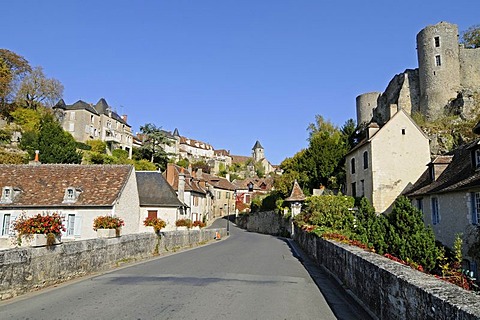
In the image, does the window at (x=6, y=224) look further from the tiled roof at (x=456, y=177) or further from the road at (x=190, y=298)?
the tiled roof at (x=456, y=177)

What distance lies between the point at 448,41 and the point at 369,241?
4596cm

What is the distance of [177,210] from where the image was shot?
34500 millimetres

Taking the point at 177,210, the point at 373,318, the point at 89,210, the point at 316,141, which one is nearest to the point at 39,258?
the point at 373,318

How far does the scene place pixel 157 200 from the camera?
111 ft

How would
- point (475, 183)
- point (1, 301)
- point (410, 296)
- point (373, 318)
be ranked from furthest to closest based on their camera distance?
1. point (475, 183)
2. point (1, 301)
3. point (373, 318)
4. point (410, 296)

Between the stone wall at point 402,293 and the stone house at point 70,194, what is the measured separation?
20291mm

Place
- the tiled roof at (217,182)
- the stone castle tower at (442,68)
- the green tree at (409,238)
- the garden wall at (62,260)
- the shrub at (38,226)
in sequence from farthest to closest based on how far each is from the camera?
the tiled roof at (217,182)
the stone castle tower at (442,68)
the green tree at (409,238)
the shrub at (38,226)
the garden wall at (62,260)

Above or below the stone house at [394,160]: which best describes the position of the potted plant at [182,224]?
below

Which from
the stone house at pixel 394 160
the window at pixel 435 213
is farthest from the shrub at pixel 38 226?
the stone house at pixel 394 160

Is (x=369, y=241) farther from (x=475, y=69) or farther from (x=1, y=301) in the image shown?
(x=475, y=69)

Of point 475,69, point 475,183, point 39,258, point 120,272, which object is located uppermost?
point 475,69

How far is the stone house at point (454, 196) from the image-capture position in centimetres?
1903

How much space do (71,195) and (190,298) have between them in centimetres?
2024

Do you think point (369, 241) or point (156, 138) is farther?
point (156, 138)
